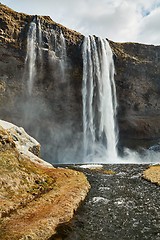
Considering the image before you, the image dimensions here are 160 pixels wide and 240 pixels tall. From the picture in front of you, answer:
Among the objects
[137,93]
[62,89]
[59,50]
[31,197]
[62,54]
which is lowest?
[31,197]

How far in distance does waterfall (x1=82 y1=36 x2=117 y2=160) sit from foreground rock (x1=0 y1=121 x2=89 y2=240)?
133ft

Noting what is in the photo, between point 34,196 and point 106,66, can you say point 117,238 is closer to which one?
point 34,196

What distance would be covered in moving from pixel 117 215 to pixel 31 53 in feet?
186

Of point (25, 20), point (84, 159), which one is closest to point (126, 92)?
point (84, 159)

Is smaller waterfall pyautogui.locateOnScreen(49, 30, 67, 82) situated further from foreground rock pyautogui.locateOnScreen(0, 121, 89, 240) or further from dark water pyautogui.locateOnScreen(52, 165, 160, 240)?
dark water pyautogui.locateOnScreen(52, 165, 160, 240)

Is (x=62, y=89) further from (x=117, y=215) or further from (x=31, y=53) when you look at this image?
(x=117, y=215)

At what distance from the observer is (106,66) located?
2916 inches

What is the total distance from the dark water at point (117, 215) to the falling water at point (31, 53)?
46.1m

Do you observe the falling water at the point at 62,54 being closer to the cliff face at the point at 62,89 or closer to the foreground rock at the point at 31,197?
the cliff face at the point at 62,89

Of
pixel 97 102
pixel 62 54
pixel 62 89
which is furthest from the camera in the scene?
pixel 97 102

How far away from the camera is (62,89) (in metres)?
71.1

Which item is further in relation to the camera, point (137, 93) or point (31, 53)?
point (137, 93)

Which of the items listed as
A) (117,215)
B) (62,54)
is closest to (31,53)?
(62,54)

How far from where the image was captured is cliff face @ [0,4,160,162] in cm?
6550
